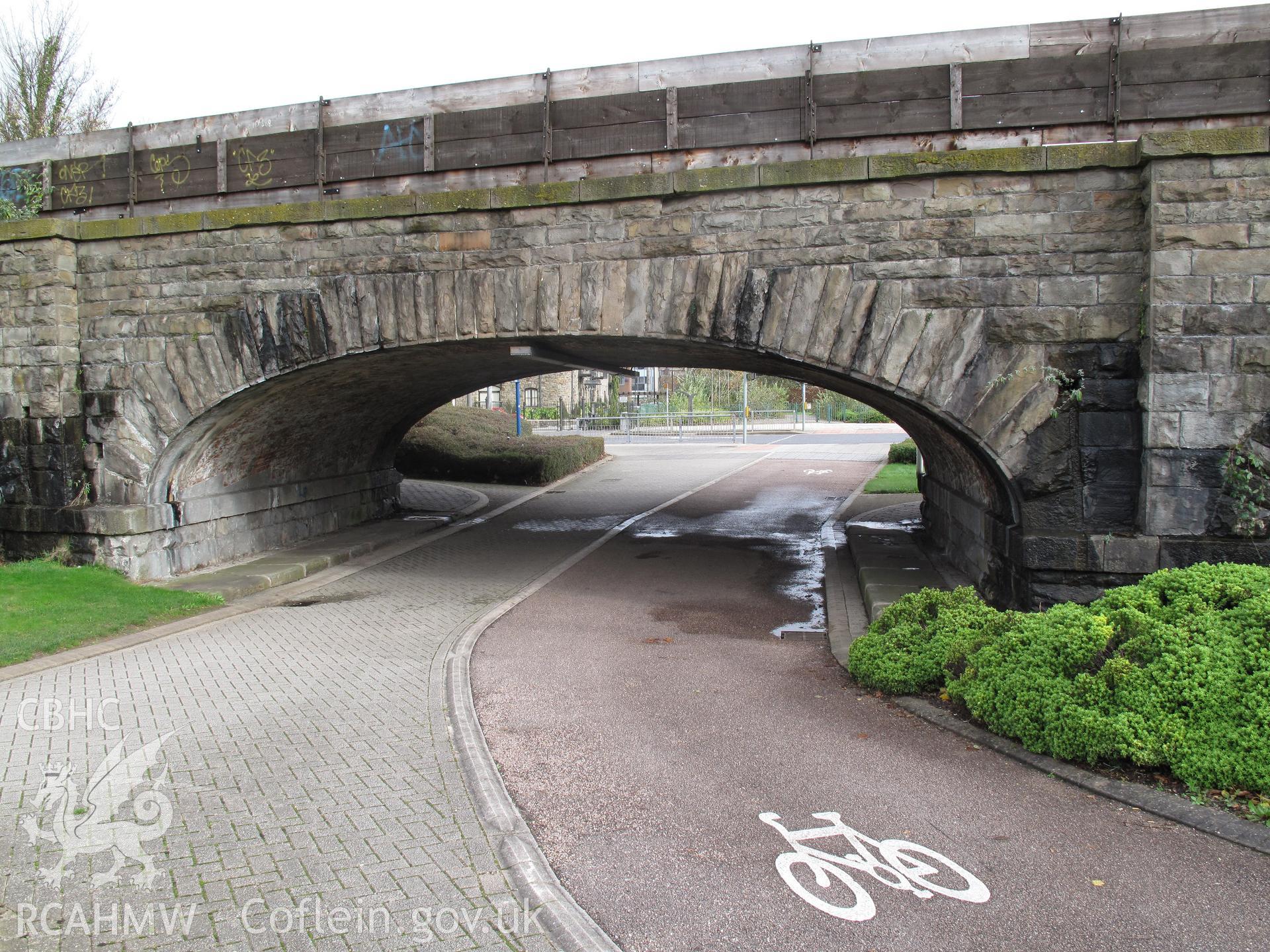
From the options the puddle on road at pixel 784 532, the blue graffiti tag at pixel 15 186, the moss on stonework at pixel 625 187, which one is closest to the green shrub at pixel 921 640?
the puddle on road at pixel 784 532

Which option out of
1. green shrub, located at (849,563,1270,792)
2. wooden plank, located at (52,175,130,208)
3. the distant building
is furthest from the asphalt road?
the distant building

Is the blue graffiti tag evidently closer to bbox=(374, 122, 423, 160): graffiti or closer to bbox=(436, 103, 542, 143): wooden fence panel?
bbox=(374, 122, 423, 160): graffiti

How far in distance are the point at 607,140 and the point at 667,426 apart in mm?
35720

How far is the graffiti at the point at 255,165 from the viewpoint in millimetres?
10180

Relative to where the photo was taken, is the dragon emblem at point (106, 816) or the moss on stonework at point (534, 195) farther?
the moss on stonework at point (534, 195)

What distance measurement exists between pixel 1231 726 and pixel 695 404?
5043 centimetres

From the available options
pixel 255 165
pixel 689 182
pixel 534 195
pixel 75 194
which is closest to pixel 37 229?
pixel 75 194

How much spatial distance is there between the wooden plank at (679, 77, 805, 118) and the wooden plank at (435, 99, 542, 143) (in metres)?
1.61

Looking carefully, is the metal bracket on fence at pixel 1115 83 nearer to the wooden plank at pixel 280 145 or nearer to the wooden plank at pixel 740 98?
the wooden plank at pixel 740 98

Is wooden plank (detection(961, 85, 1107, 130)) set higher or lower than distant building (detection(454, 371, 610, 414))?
higher

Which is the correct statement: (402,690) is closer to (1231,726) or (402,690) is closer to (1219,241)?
(1231,726)

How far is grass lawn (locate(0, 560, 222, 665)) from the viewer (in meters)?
7.91

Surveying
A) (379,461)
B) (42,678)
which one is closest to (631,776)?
(42,678)

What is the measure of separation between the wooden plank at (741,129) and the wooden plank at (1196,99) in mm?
2850
